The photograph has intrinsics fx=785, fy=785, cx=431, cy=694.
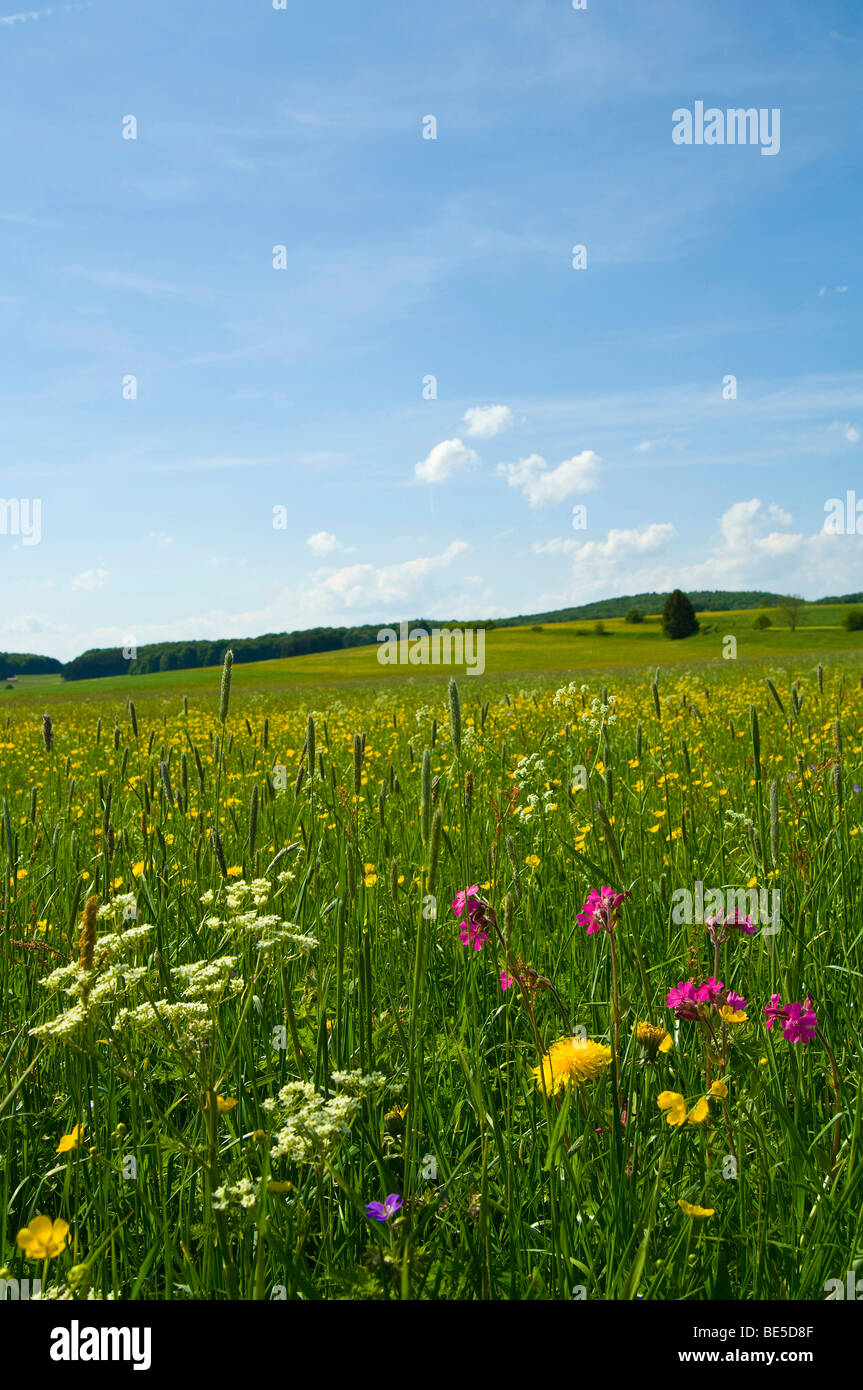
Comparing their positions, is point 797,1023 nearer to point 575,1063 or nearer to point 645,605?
point 575,1063

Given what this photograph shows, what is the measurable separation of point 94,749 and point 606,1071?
781 cm

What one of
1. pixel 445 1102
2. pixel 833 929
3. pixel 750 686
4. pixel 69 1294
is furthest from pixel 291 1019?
pixel 750 686

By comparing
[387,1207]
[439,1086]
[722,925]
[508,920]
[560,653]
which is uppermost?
[560,653]

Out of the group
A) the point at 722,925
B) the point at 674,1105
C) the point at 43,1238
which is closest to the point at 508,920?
the point at 674,1105

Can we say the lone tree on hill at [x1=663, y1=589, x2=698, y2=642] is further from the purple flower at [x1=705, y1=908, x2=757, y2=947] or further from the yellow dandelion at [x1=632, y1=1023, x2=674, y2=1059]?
the yellow dandelion at [x1=632, y1=1023, x2=674, y2=1059]

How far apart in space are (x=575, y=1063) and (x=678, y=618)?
84.4 m

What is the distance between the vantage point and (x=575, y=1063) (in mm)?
1512

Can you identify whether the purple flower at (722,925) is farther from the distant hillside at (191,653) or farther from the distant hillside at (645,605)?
the distant hillside at (645,605)

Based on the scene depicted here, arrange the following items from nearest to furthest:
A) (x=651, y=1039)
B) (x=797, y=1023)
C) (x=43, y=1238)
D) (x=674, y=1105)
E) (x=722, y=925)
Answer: (x=43, y=1238), (x=674, y=1105), (x=651, y=1039), (x=797, y=1023), (x=722, y=925)

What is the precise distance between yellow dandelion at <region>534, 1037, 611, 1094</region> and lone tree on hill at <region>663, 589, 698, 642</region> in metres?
78.2

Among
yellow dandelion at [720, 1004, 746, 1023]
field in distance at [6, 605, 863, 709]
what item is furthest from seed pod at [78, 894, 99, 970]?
field in distance at [6, 605, 863, 709]

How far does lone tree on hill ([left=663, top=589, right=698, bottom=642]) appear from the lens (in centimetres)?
8000

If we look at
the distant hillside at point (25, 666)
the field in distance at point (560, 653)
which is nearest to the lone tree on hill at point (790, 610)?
the field in distance at point (560, 653)
